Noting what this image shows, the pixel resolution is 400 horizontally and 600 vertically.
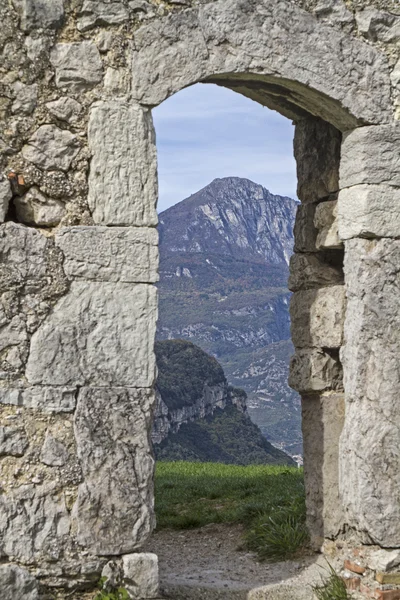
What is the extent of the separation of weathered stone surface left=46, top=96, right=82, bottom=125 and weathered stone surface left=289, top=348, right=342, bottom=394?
2602 millimetres

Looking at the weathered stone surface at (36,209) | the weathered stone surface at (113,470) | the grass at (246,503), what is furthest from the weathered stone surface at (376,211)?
the grass at (246,503)

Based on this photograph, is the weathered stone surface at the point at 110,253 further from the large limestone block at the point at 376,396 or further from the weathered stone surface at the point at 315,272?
the weathered stone surface at the point at 315,272

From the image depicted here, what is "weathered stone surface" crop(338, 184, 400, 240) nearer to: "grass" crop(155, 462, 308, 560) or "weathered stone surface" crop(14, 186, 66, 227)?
"weathered stone surface" crop(14, 186, 66, 227)

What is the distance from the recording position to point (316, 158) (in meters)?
6.68

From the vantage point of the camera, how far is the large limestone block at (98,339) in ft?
16.3

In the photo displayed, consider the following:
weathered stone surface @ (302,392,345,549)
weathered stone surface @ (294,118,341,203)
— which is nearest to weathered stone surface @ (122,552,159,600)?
weathered stone surface @ (302,392,345,549)

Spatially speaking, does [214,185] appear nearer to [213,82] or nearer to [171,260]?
[171,260]

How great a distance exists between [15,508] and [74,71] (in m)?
2.46

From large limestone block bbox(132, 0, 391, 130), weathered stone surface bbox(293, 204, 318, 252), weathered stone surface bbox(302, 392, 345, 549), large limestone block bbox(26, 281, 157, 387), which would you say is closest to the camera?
large limestone block bbox(26, 281, 157, 387)

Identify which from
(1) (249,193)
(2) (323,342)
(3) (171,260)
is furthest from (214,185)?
(2) (323,342)

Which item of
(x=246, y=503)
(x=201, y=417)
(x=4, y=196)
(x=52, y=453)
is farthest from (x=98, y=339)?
(x=201, y=417)

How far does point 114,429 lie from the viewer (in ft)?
16.5

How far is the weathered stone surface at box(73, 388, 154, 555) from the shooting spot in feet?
16.3

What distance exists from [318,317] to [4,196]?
8.47ft
